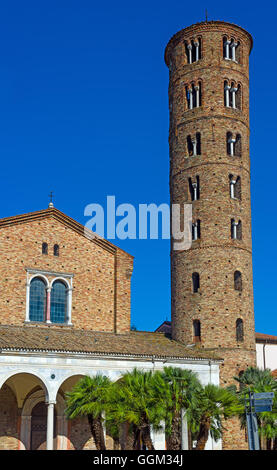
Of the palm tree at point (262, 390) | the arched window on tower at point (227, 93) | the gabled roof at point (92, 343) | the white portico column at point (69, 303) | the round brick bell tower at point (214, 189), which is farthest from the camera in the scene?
the arched window on tower at point (227, 93)

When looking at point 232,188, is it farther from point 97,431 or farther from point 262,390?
point 97,431

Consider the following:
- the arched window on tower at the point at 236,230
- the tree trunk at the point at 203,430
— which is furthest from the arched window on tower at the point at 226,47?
the tree trunk at the point at 203,430

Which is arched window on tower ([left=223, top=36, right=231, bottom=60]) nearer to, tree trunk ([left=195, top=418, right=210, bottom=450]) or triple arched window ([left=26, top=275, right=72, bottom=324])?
triple arched window ([left=26, top=275, right=72, bottom=324])

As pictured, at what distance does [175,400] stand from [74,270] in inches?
532

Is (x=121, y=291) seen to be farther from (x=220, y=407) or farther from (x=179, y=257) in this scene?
(x=220, y=407)

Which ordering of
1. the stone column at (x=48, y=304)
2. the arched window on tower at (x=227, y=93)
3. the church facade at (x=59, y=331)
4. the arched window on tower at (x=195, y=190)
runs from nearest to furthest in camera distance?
1. the church facade at (x=59, y=331)
2. the stone column at (x=48, y=304)
3. the arched window on tower at (x=195, y=190)
4. the arched window on tower at (x=227, y=93)

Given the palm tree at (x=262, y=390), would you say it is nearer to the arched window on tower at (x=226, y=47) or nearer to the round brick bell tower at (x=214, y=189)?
the round brick bell tower at (x=214, y=189)

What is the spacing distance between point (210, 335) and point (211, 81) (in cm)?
1489

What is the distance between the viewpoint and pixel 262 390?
27562mm

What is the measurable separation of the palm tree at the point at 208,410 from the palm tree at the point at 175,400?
0.98ft

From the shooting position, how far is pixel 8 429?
3089 cm

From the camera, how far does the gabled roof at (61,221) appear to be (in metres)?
33.3

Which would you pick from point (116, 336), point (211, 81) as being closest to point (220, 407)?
point (116, 336)

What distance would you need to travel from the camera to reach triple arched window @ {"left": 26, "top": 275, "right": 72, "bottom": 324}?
108 ft
